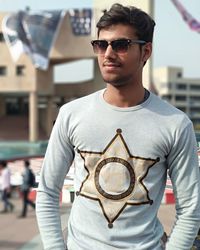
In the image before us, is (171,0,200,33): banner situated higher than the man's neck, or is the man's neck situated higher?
(171,0,200,33): banner

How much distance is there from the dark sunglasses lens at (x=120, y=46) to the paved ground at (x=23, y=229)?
113 inches

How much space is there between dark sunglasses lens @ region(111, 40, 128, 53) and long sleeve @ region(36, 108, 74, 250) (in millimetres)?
269

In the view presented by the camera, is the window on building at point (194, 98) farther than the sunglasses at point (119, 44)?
Yes

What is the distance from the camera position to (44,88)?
3566 centimetres

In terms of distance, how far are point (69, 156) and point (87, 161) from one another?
0.09 m

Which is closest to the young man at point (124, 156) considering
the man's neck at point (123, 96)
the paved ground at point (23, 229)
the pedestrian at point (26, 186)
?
the man's neck at point (123, 96)

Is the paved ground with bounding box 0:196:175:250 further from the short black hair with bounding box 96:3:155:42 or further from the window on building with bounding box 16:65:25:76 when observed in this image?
the window on building with bounding box 16:65:25:76

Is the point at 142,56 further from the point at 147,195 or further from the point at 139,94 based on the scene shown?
the point at 147,195

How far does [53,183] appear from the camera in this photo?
4.78ft

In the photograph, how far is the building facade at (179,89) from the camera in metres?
70.3

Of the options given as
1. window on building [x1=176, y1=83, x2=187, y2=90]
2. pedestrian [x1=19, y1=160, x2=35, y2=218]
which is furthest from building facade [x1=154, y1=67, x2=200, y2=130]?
pedestrian [x1=19, y1=160, x2=35, y2=218]

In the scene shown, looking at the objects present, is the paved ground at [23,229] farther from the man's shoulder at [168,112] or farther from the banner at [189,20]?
the banner at [189,20]

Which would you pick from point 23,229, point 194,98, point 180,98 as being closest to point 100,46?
point 23,229

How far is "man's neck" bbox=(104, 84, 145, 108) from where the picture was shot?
4.64 ft
